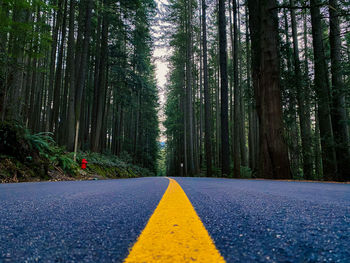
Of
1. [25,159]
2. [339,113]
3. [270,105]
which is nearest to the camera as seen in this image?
[25,159]

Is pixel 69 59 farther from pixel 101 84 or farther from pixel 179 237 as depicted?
pixel 179 237

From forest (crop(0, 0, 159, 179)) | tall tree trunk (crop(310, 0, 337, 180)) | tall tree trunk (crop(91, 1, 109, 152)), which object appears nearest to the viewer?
forest (crop(0, 0, 159, 179))

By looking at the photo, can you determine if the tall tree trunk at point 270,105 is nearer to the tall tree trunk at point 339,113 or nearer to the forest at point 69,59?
the tall tree trunk at point 339,113

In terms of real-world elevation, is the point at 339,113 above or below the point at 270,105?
below

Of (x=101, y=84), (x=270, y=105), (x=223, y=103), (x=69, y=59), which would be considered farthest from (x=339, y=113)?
(x=69, y=59)

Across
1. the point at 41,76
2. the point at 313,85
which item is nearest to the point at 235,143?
the point at 313,85

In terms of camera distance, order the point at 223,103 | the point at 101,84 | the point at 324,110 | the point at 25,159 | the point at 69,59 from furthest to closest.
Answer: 1. the point at 101,84
2. the point at 69,59
3. the point at 223,103
4. the point at 324,110
5. the point at 25,159

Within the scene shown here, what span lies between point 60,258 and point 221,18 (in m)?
15.5

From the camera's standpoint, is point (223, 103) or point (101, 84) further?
point (101, 84)

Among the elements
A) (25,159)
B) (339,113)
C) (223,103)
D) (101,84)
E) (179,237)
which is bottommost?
(179,237)

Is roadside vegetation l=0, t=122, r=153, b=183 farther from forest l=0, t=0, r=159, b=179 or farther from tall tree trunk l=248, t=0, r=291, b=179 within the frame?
tall tree trunk l=248, t=0, r=291, b=179

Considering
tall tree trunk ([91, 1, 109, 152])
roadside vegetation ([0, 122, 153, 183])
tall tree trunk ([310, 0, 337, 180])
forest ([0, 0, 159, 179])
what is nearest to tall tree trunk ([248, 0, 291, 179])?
tall tree trunk ([310, 0, 337, 180])

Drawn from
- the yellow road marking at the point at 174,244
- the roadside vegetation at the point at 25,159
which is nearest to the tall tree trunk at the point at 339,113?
the yellow road marking at the point at 174,244

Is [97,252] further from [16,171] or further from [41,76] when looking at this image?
[41,76]
